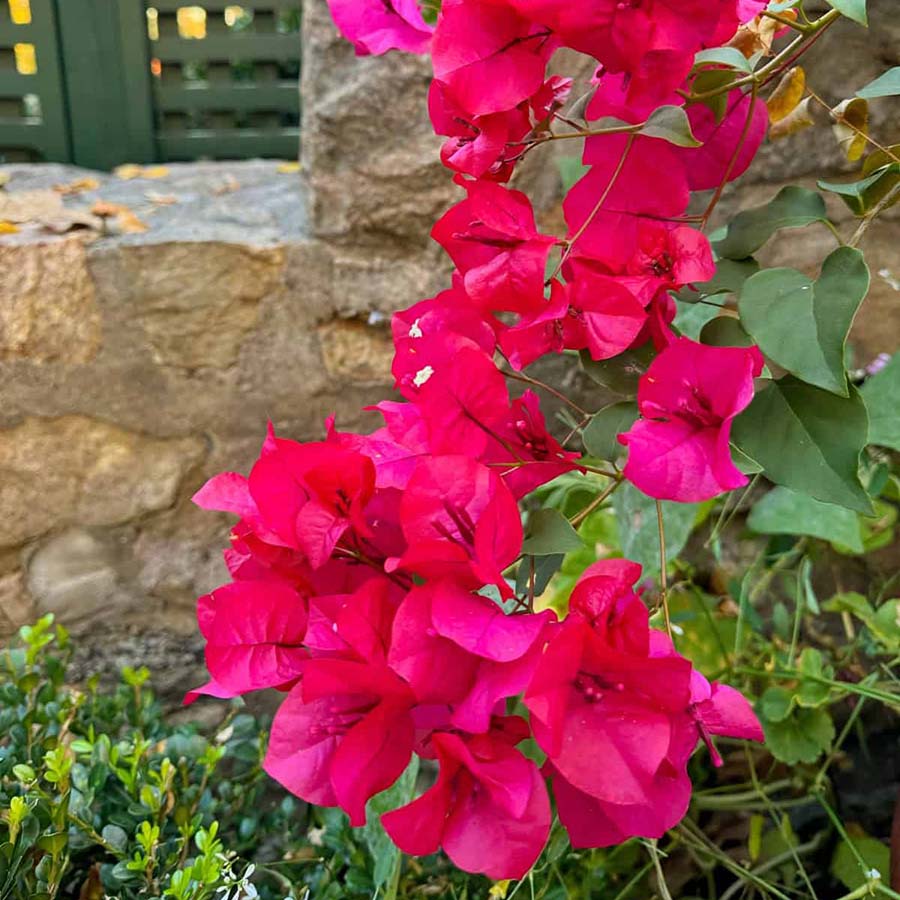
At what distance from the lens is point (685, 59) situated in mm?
449

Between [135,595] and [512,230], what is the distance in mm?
965

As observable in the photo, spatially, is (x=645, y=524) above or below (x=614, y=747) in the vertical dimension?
below

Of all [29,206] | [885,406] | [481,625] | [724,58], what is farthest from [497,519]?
[29,206]

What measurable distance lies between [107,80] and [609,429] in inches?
46.0

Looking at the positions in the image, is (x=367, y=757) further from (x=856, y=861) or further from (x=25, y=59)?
(x=25, y=59)

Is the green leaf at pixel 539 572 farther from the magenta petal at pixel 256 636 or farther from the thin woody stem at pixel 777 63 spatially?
the thin woody stem at pixel 777 63

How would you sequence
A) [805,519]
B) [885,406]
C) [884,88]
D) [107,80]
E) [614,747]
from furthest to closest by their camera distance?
[107,80] < [805,519] < [885,406] < [884,88] < [614,747]

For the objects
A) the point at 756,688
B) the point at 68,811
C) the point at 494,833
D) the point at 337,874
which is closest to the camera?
the point at 494,833

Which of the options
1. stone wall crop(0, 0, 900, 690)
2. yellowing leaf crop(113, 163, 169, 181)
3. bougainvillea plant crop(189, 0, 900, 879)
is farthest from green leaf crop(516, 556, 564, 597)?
yellowing leaf crop(113, 163, 169, 181)

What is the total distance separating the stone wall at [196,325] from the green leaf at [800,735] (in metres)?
0.48

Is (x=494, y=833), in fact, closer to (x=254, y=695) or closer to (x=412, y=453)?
(x=412, y=453)

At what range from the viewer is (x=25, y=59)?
55.7 inches

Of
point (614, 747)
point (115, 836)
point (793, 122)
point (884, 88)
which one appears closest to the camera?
point (614, 747)

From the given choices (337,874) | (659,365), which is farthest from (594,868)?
(659,365)
